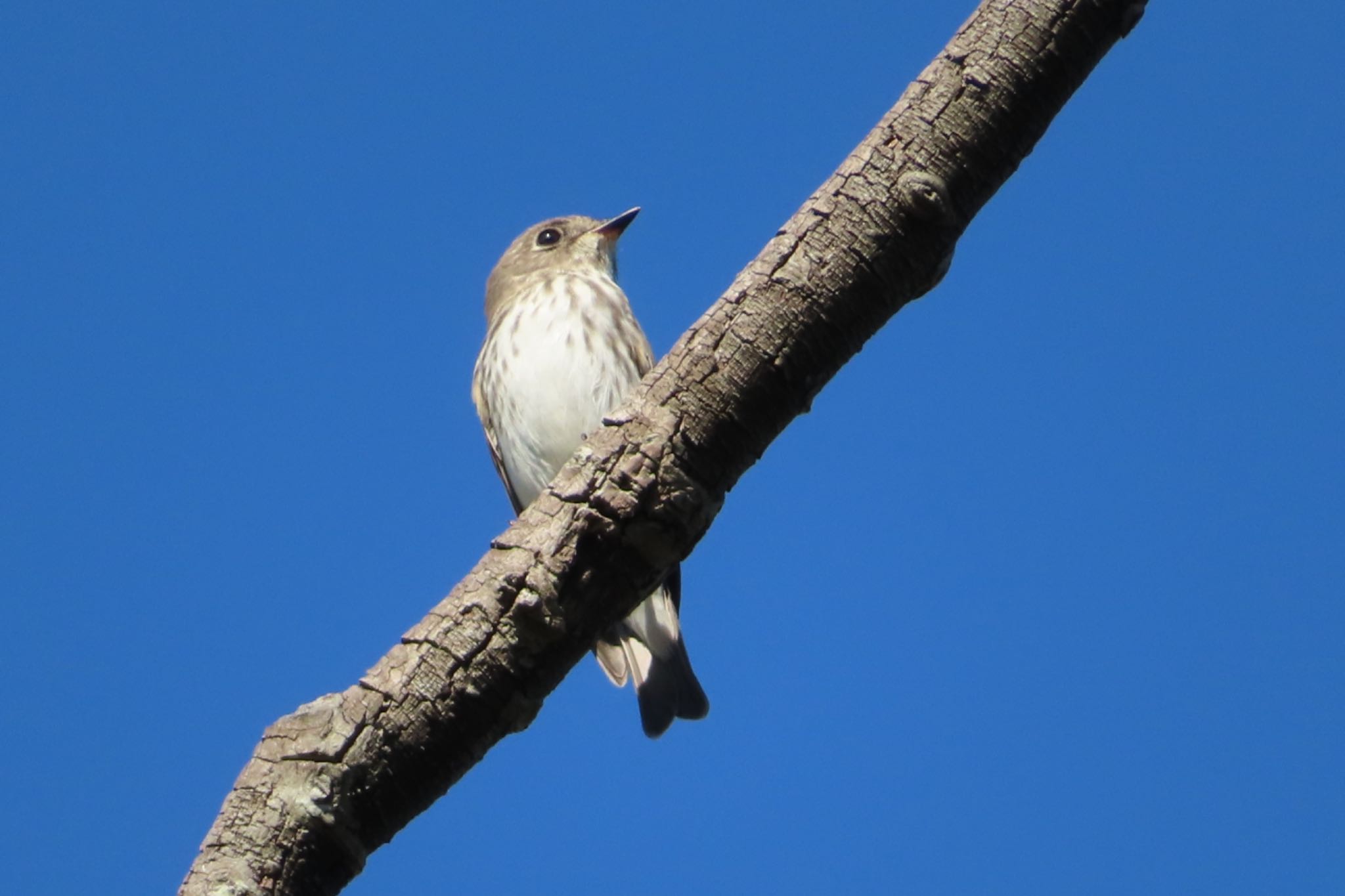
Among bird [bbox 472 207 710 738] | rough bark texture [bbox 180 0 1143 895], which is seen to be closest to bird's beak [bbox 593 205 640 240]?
bird [bbox 472 207 710 738]

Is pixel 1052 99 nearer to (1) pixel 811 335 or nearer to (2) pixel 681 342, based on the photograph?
(1) pixel 811 335

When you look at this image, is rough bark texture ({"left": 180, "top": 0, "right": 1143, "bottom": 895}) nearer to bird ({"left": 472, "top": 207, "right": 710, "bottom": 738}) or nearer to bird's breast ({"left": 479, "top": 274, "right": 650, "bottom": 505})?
bird ({"left": 472, "top": 207, "right": 710, "bottom": 738})

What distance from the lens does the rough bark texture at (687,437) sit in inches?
119

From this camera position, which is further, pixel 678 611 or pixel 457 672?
pixel 678 611

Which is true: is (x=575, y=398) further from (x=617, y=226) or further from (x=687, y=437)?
(x=687, y=437)

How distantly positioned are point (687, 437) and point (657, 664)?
14.3ft

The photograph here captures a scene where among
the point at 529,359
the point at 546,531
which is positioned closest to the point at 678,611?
the point at 529,359

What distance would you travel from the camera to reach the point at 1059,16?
3.13 meters

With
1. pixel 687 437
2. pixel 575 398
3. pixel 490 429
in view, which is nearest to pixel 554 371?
pixel 575 398

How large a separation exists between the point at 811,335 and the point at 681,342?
0.96 feet

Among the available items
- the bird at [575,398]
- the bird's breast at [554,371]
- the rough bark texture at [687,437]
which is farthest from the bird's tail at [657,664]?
the rough bark texture at [687,437]

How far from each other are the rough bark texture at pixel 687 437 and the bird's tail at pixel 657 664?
386 cm

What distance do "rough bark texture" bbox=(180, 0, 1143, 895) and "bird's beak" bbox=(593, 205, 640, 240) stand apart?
232 inches

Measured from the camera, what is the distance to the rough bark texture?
3012 mm
